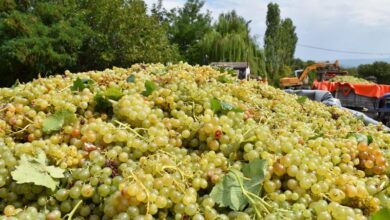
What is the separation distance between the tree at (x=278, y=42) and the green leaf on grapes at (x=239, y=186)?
929 inches

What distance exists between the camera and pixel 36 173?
107 cm

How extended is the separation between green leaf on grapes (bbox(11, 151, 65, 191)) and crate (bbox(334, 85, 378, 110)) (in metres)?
8.97

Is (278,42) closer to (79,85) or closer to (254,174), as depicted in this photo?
(79,85)

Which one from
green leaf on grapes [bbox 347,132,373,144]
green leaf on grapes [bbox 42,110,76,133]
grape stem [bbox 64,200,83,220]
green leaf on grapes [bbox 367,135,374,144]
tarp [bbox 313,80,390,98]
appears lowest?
tarp [bbox 313,80,390,98]

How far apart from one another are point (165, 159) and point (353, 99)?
30.8 ft

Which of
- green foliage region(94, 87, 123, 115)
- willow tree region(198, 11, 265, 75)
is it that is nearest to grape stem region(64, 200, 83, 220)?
green foliage region(94, 87, 123, 115)

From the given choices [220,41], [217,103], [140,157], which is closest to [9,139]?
[140,157]

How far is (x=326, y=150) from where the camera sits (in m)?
1.32

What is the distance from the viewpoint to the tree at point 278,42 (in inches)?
1019

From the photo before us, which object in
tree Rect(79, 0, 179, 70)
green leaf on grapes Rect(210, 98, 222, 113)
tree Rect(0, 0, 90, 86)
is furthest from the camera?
tree Rect(79, 0, 179, 70)

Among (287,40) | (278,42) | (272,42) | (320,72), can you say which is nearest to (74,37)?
(320,72)

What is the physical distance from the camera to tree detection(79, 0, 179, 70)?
13539mm

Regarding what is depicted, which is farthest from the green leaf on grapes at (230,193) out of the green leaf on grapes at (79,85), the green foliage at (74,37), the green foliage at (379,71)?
the green foliage at (379,71)

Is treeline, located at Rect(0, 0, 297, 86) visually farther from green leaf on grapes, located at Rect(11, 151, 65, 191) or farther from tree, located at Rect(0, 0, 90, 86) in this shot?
green leaf on grapes, located at Rect(11, 151, 65, 191)
